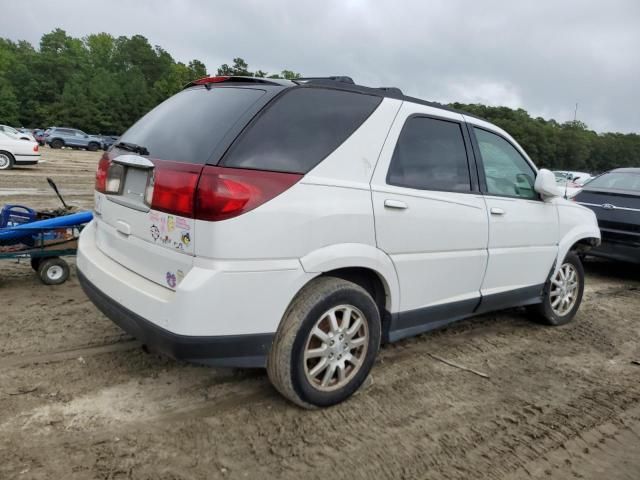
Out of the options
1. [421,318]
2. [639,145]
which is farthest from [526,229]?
[639,145]

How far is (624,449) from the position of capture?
2.77 meters

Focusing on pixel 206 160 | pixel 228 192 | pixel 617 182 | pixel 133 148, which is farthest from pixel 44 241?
pixel 617 182

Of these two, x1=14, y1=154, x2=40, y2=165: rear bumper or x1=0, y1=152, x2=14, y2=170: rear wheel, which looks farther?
x1=14, y1=154, x2=40, y2=165: rear bumper

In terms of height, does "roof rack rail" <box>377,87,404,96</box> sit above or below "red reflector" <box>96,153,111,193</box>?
above

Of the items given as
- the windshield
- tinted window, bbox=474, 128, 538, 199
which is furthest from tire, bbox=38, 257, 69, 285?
the windshield

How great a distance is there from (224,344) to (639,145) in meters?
95.3

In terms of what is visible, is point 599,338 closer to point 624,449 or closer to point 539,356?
point 539,356

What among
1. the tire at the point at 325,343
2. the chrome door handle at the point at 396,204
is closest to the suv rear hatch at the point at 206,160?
the chrome door handle at the point at 396,204

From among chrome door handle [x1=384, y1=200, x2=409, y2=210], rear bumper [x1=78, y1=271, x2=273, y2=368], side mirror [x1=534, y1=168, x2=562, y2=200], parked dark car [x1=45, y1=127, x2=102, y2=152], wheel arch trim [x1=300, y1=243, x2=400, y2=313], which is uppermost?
parked dark car [x1=45, y1=127, x2=102, y2=152]

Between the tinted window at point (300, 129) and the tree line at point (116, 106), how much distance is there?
59.5m

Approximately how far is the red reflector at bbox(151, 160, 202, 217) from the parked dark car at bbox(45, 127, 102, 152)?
40752mm

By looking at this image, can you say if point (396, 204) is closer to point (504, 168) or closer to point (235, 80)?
point (235, 80)

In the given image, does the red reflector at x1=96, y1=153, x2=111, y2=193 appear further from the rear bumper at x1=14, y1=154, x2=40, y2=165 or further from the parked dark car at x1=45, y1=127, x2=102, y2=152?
the parked dark car at x1=45, y1=127, x2=102, y2=152

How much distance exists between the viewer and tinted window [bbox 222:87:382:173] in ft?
Answer: 8.17
